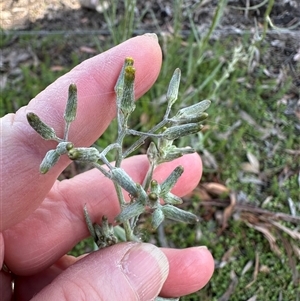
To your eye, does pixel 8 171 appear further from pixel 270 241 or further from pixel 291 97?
pixel 291 97

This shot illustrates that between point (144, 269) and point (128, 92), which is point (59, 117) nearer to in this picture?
point (128, 92)

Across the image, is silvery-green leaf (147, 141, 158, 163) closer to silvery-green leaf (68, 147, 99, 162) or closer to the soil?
silvery-green leaf (68, 147, 99, 162)

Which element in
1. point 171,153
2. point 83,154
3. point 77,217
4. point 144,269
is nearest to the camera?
point 83,154

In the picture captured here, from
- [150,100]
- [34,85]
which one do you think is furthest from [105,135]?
[34,85]

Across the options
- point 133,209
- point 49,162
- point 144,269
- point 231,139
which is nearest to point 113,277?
point 144,269

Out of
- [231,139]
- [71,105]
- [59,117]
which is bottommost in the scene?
[231,139]

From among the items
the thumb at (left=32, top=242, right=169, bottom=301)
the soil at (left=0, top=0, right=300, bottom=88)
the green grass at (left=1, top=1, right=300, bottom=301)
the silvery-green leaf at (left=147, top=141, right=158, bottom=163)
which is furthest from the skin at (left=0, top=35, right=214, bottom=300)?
the soil at (left=0, top=0, right=300, bottom=88)
